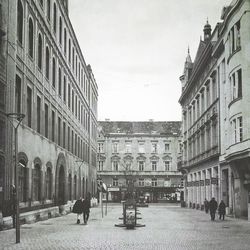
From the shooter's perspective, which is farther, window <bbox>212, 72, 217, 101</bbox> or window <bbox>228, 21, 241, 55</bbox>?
window <bbox>212, 72, 217, 101</bbox>

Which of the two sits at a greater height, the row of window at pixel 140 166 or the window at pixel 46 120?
the window at pixel 46 120

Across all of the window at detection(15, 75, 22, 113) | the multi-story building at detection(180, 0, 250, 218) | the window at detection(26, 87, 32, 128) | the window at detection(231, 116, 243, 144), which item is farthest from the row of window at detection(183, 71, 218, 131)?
the window at detection(15, 75, 22, 113)

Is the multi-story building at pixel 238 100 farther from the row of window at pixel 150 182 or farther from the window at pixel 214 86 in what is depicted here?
the row of window at pixel 150 182

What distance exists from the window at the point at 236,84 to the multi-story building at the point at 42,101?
1278 cm

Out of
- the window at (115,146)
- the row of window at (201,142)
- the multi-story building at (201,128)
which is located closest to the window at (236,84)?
the multi-story building at (201,128)

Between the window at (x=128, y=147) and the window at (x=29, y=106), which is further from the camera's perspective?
the window at (x=128, y=147)

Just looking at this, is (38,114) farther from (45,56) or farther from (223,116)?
(223,116)

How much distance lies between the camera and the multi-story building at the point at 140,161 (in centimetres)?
10156

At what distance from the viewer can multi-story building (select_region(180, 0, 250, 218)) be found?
32688 mm

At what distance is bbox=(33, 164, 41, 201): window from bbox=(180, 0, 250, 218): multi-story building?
12543mm

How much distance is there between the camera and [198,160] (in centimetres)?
5509

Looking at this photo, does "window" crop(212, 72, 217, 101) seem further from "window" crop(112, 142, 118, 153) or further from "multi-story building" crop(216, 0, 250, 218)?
"window" crop(112, 142, 118, 153)

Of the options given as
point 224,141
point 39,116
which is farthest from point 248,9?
point 39,116

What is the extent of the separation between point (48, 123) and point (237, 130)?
1330 cm
